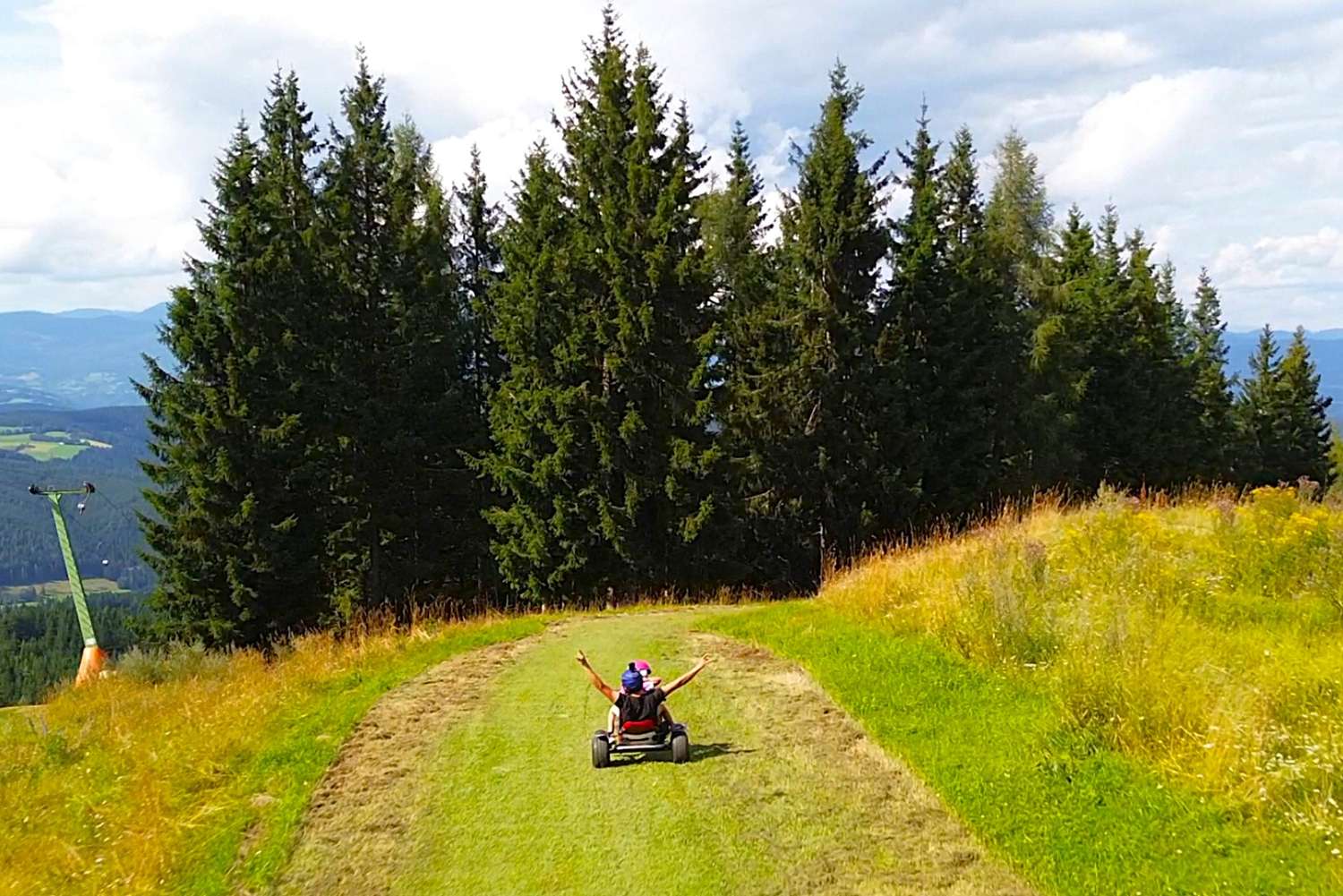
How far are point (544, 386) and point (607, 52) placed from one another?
9.57 m

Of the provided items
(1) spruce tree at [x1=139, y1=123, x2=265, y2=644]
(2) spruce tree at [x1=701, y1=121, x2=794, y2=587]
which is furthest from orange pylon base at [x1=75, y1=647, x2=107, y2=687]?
(2) spruce tree at [x1=701, y1=121, x2=794, y2=587]

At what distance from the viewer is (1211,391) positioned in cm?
5862

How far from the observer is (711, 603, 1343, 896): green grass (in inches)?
219

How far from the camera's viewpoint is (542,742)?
9.14m

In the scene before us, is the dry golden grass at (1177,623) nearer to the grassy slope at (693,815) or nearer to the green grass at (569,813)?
the grassy slope at (693,815)

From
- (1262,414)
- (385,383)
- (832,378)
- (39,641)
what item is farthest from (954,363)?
(39,641)

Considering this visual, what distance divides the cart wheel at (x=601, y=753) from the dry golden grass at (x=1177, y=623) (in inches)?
156

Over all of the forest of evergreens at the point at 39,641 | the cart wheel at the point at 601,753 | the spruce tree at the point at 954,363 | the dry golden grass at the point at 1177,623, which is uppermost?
the spruce tree at the point at 954,363

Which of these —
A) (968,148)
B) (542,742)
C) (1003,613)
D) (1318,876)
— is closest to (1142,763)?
(1318,876)

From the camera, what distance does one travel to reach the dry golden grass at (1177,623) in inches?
256

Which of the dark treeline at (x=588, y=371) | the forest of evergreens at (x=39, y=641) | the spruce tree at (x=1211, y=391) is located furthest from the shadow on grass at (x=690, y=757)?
the forest of evergreens at (x=39, y=641)

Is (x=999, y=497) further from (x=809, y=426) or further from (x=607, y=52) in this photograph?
(x=607, y=52)

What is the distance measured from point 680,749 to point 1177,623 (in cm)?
516

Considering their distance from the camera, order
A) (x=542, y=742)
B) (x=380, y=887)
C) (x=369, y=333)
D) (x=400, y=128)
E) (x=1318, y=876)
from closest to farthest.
Answer: (x=1318, y=876) → (x=380, y=887) → (x=542, y=742) → (x=369, y=333) → (x=400, y=128)
